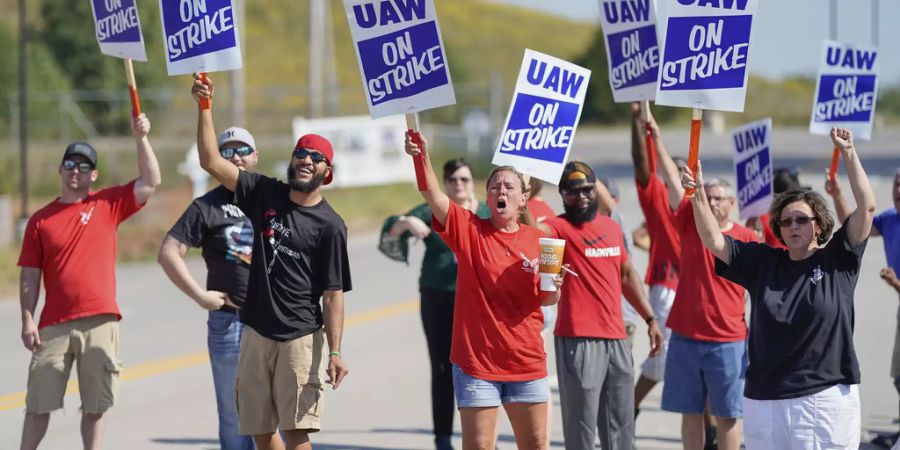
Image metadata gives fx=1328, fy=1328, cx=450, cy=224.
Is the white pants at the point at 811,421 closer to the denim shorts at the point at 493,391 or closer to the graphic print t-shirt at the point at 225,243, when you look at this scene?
the denim shorts at the point at 493,391

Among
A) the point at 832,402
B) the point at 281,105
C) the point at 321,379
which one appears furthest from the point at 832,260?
the point at 281,105

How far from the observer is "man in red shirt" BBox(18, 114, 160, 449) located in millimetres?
7918

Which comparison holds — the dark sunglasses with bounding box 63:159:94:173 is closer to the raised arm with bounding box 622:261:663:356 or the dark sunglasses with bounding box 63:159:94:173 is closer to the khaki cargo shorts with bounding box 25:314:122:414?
the khaki cargo shorts with bounding box 25:314:122:414

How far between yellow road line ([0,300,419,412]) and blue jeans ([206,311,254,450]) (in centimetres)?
231

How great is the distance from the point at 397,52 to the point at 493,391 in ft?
6.31

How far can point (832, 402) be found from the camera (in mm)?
6148

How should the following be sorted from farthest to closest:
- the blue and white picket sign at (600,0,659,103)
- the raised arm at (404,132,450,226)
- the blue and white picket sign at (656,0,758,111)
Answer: the blue and white picket sign at (600,0,659,103)
the blue and white picket sign at (656,0,758,111)
the raised arm at (404,132,450,226)

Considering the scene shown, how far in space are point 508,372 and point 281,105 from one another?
183ft

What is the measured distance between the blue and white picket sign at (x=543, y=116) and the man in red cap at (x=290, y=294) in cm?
110

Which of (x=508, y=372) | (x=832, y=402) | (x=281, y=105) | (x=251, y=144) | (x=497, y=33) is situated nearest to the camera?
(x=832, y=402)

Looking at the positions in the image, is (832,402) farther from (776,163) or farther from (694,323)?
(776,163)

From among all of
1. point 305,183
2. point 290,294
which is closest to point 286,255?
point 290,294

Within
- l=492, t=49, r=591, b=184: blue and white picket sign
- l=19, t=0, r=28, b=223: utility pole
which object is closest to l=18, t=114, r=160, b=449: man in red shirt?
l=492, t=49, r=591, b=184: blue and white picket sign

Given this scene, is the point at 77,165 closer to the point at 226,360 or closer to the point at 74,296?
the point at 74,296
